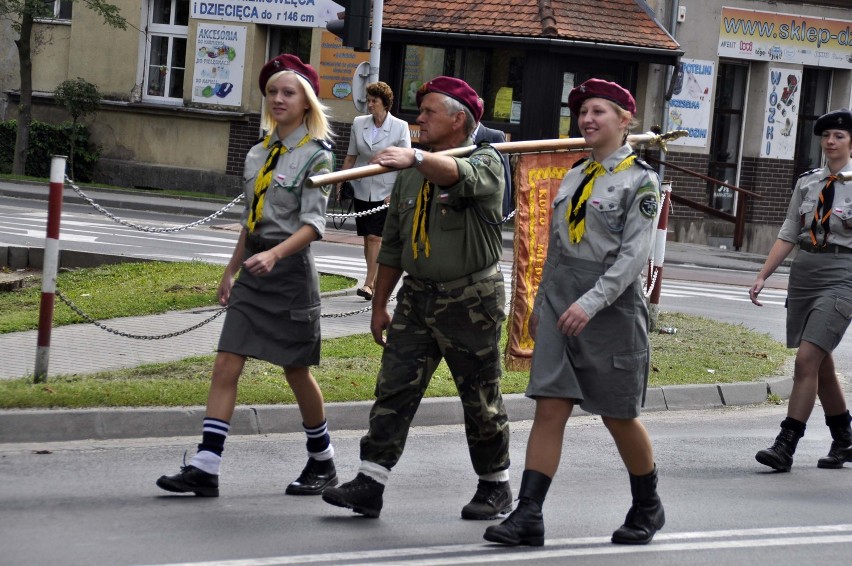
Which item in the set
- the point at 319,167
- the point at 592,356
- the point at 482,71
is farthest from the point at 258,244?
the point at 482,71

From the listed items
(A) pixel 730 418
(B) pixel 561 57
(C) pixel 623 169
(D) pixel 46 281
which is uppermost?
(B) pixel 561 57

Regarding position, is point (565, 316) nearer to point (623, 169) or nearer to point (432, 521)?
point (623, 169)

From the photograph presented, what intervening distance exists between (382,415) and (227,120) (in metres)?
23.3

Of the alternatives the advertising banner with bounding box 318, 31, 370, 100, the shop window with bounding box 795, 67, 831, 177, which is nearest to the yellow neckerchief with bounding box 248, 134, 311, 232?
the advertising banner with bounding box 318, 31, 370, 100

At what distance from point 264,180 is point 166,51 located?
79.1 ft

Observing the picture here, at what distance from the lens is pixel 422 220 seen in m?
5.81

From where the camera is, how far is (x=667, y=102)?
88.9 feet

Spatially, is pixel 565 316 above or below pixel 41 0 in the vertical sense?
below

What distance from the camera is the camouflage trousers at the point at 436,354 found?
19.1 feet

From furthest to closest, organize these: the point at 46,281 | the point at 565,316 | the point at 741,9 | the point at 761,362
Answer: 1. the point at 741,9
2. the point at 761,362
3. the point at 46,281
4. the point at 565,316

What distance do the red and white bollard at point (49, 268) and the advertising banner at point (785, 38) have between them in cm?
2168

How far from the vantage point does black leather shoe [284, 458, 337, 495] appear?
20.8 feet

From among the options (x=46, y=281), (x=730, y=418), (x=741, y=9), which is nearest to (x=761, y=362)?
(x=730, y=418)

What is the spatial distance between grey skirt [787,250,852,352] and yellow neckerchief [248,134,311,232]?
301 centimetres
